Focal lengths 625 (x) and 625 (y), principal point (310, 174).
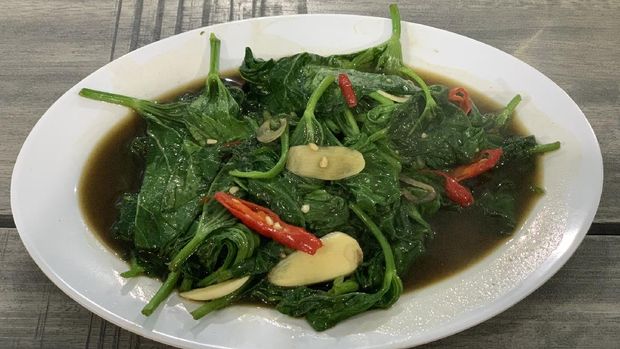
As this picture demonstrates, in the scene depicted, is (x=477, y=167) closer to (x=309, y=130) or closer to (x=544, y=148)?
(x=544, y=148)

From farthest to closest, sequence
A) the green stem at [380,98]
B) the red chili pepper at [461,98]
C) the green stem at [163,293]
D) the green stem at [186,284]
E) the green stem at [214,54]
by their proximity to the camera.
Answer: the green stem at [214,54]
the red chili pepper at [461,98]
the green stem at [380,98]
the green stem at [186,284]
the green stem at [163,293]

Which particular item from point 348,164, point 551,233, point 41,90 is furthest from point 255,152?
point 41,90

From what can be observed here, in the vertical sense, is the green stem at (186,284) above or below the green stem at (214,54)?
below

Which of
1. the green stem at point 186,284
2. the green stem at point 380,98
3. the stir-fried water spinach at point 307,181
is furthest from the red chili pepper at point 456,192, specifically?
the green stem at point 186,284

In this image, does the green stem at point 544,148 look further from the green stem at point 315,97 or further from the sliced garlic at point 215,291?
the sliced garlic at point 215,291

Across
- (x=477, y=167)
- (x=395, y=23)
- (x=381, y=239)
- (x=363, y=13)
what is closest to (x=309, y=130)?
(x=381, y=239)
